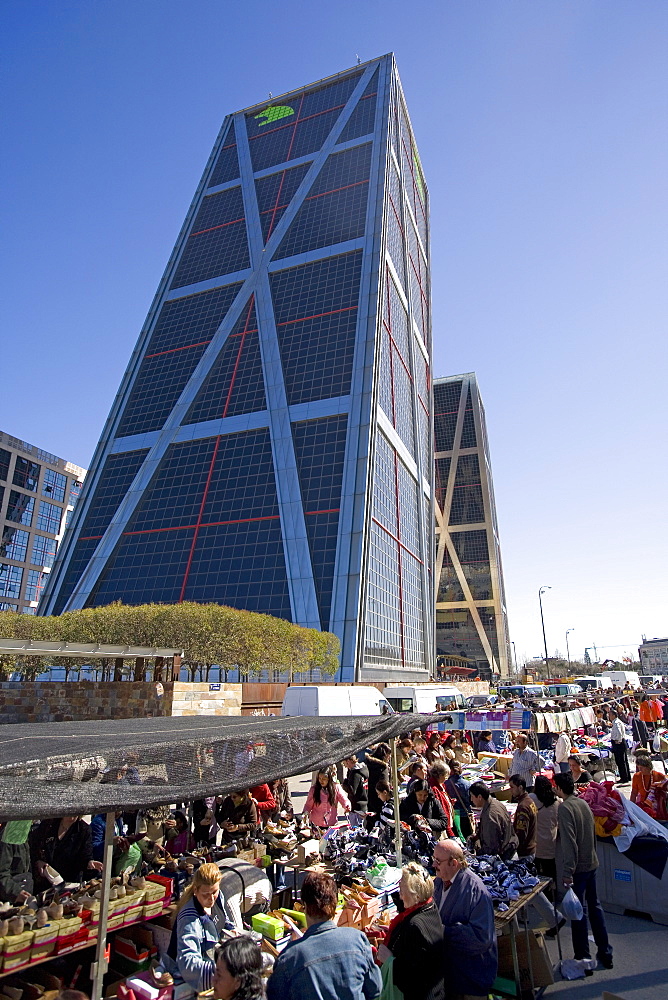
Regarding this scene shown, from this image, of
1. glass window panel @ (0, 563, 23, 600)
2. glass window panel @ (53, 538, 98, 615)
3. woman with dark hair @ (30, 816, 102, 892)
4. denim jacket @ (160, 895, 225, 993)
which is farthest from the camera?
glass window panel @ (0, 563, 23, 600)

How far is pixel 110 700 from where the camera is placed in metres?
25.4

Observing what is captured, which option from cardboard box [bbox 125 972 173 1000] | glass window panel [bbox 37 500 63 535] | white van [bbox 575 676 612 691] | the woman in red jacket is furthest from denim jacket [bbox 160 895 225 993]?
glass window panel [bbox 37 500 63 535]

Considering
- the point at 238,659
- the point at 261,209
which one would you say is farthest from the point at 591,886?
the point at 261,209

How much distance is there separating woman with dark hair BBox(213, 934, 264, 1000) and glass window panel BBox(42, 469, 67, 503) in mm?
97837

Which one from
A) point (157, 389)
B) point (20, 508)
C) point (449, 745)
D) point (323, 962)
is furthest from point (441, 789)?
point (20, 508)

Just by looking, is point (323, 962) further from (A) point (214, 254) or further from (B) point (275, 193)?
(B) point (275, 193)

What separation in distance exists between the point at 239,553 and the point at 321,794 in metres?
37.6

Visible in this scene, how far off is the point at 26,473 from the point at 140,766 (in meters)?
94.7

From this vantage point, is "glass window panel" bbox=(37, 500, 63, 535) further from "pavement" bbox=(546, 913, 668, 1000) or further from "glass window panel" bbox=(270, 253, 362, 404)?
"pavement" bbox=(546, 913, 668, 1000)

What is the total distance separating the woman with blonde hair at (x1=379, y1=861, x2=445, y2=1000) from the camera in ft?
13.9

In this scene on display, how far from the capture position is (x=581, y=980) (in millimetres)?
6391

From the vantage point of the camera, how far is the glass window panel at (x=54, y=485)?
9156cm

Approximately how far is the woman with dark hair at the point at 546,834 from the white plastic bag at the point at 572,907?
2.90ft

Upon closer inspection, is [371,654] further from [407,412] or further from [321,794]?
[321,794]
